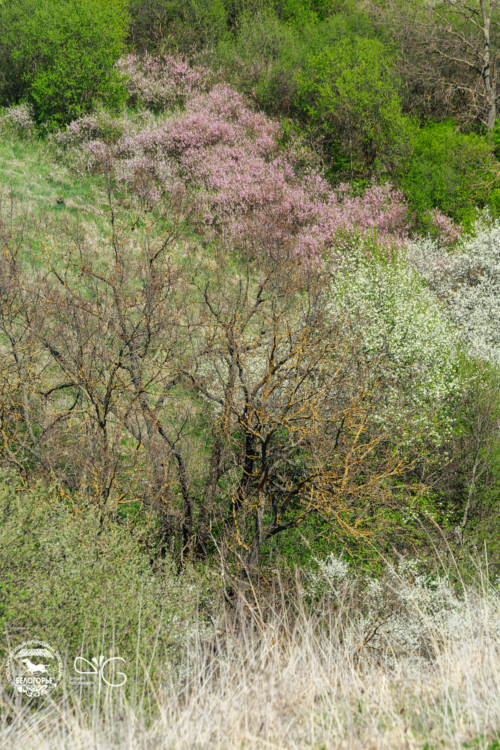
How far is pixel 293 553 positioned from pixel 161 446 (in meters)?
4.37

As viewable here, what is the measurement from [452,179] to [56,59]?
20393 millimetres

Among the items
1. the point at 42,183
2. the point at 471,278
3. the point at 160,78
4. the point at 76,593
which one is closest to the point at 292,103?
the point at 160,78

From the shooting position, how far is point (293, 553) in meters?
12.9

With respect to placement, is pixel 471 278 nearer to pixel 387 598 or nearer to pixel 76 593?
pixel 387 598

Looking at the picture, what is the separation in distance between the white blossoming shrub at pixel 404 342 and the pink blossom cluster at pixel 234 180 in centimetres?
651

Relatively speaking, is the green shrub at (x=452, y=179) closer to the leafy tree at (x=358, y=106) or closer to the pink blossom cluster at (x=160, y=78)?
the leafy tree at (x=358, y=106)

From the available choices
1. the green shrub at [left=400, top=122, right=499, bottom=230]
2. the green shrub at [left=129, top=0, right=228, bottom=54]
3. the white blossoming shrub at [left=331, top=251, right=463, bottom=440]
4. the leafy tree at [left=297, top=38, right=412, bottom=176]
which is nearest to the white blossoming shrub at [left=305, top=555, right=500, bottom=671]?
the white blossoming shrub at [left=331, top=251, right=463, bottom=440]

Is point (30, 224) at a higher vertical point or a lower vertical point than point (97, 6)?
lower

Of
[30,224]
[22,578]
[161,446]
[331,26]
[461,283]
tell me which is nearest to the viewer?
[22,578]

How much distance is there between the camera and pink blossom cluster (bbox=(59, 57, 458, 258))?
23.0 metres

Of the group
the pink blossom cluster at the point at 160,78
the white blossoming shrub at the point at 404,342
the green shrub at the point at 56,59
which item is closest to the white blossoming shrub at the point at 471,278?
the white blossoming shrub at the point at 404,342

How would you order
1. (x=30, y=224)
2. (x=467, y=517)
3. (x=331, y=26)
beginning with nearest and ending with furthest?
(x=467, y=517), (x=30, y=224), (x=331, y=26)

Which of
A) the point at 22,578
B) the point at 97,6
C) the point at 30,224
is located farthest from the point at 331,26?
the point at 22,578

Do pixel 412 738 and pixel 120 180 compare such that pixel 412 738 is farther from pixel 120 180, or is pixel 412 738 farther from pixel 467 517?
pixel 120 180
